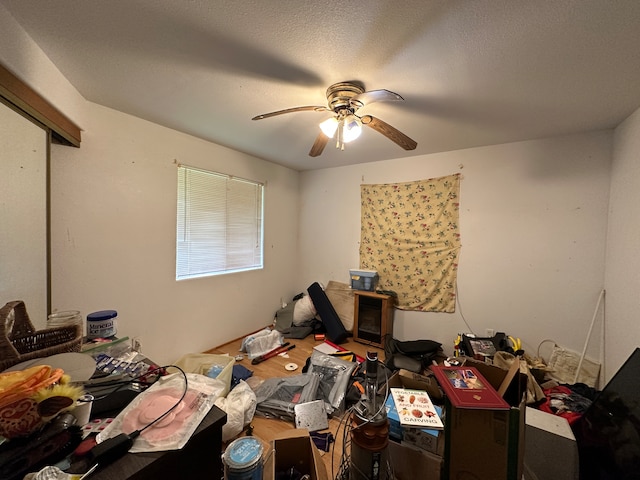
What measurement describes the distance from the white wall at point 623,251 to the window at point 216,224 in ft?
11.6

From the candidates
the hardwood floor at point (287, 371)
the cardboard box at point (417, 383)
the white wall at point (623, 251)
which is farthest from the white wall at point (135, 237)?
the white wall at point (623, 251)

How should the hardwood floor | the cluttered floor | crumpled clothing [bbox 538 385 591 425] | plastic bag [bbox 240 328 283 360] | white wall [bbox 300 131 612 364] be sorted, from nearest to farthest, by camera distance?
the cluttered floor
the hardwood floor
crumpled clothing [bbox 538 385 591 425]
white wall [bbox 300 131 612 364]
plastic bag [bbox 240 328 283 360]

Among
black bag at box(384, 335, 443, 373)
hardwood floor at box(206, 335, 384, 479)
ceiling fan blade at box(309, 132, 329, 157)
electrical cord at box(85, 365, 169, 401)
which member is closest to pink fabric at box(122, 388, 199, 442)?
electrical cord at box(85, 365, 169, 401)

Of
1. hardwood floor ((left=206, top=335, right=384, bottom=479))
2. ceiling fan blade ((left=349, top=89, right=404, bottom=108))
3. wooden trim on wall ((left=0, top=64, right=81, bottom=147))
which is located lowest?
hardwood floor ((left=206, top=335, right=384, bottom=479))

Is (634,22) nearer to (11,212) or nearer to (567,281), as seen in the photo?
(567,281)

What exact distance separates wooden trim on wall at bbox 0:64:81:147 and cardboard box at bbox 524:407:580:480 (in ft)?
11.0

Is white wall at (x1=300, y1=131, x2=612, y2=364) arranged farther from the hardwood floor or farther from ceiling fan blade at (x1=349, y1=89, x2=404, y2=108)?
ceiling fan blade at (x1=349, y1=89, x2=404, y2=108)

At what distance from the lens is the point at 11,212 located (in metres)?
1.31

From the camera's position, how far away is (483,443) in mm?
1136

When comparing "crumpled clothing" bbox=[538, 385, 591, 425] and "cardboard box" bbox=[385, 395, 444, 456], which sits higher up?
"cardboard box" bbox=[385, 395, 444, 456]

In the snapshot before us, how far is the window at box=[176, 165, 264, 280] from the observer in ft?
8.47

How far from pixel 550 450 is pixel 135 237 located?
336 cm

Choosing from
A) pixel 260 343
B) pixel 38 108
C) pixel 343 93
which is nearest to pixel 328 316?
pixel 260 343

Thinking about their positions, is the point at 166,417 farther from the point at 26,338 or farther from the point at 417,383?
the point at 417,383
